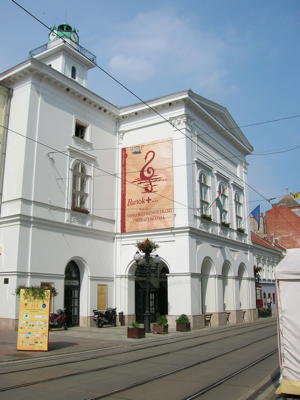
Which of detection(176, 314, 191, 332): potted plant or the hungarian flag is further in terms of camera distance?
A: the hungarian flag

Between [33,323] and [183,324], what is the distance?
10.0 metres

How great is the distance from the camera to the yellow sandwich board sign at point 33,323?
12820 millimetres

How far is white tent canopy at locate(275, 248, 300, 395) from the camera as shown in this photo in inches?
269

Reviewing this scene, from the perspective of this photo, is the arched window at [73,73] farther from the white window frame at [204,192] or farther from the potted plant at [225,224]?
the potted plant at [225,224]

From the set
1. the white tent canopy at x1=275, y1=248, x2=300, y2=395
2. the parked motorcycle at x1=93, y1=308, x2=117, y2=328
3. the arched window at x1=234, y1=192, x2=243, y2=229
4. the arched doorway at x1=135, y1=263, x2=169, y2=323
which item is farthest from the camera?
the arched window at x1=234, y1=192, x2=243, y2=229

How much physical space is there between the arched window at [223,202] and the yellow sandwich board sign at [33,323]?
1791 cm

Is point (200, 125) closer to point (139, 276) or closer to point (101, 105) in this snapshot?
point (101, 105)

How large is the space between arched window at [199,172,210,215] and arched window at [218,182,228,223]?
215cm

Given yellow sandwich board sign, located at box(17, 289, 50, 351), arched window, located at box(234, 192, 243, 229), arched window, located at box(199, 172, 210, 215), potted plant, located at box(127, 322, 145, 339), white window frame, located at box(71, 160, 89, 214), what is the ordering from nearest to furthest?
yellow sandwich board sign, located at box(17, 289, 50, 351) < potted plant, located at box(127, 322, 145, 339) < white window frame, located at box(71, 160, 89, 214) < arched window, located at box(199, 172, 210, 215) < arched window, located at box(234, 192, 243, 229)

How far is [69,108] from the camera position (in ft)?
77.2

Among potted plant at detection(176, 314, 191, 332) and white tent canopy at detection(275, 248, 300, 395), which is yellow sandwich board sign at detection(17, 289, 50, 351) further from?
potted plant at detection(176, 314, 191, 332)

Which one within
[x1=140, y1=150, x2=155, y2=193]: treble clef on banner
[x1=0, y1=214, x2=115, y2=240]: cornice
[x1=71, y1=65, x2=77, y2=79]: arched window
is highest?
[x1=71, y1=65, x2=77, y2=79]: arched window

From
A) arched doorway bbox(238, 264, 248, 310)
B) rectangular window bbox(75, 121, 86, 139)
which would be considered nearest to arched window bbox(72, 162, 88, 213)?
rectangular window bbox(75, 121, 86, 139)

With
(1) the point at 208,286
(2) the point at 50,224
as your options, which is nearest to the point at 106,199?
(2) the point at 50,224
